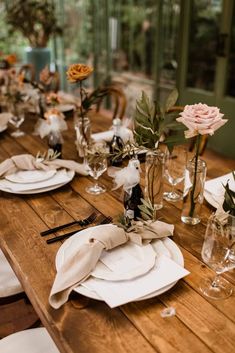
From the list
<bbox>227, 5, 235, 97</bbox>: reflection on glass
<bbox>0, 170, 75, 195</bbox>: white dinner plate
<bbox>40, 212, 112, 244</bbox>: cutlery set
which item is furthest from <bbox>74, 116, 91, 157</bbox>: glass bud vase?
<bbox>227, 5, 235, 97</bbox>: reflection on glass

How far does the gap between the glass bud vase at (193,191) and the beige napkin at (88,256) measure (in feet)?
0.56

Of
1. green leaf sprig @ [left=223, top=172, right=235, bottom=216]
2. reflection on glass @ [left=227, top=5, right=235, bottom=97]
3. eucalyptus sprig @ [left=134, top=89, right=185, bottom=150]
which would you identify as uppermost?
eucalyptus sprig @ [left=134, top=89, right=185, bottom=150]

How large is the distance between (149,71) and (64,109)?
232 cm

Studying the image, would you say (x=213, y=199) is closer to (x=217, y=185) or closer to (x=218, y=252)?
(x=217, y=185)

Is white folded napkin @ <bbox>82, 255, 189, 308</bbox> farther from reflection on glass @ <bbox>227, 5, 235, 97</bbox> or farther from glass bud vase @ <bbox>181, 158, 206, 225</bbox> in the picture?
reflection on glass @ <bbox>227, 5, 235, 97</bbox>

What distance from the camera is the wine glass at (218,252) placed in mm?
918

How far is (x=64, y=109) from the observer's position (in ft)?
8.23

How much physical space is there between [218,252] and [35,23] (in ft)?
15.4

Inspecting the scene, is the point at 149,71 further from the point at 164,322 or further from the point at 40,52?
the point at 164,322

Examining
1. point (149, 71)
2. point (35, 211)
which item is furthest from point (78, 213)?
point (149, 71)

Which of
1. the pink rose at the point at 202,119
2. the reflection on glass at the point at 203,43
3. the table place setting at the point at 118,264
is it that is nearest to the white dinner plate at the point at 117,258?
the table place setting at the point at 118,264

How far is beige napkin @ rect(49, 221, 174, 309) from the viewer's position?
0.92 metres

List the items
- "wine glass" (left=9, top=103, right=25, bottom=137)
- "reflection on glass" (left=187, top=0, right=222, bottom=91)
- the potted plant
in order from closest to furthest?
"wine glass" (left=9, top=103, right=25, bottom=137)
"reflection on glass" (left=187, top=0, right=222, bottom=91)
the potted plant

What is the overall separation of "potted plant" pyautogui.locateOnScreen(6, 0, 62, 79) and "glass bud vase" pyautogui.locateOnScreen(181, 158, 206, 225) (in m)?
4.18
